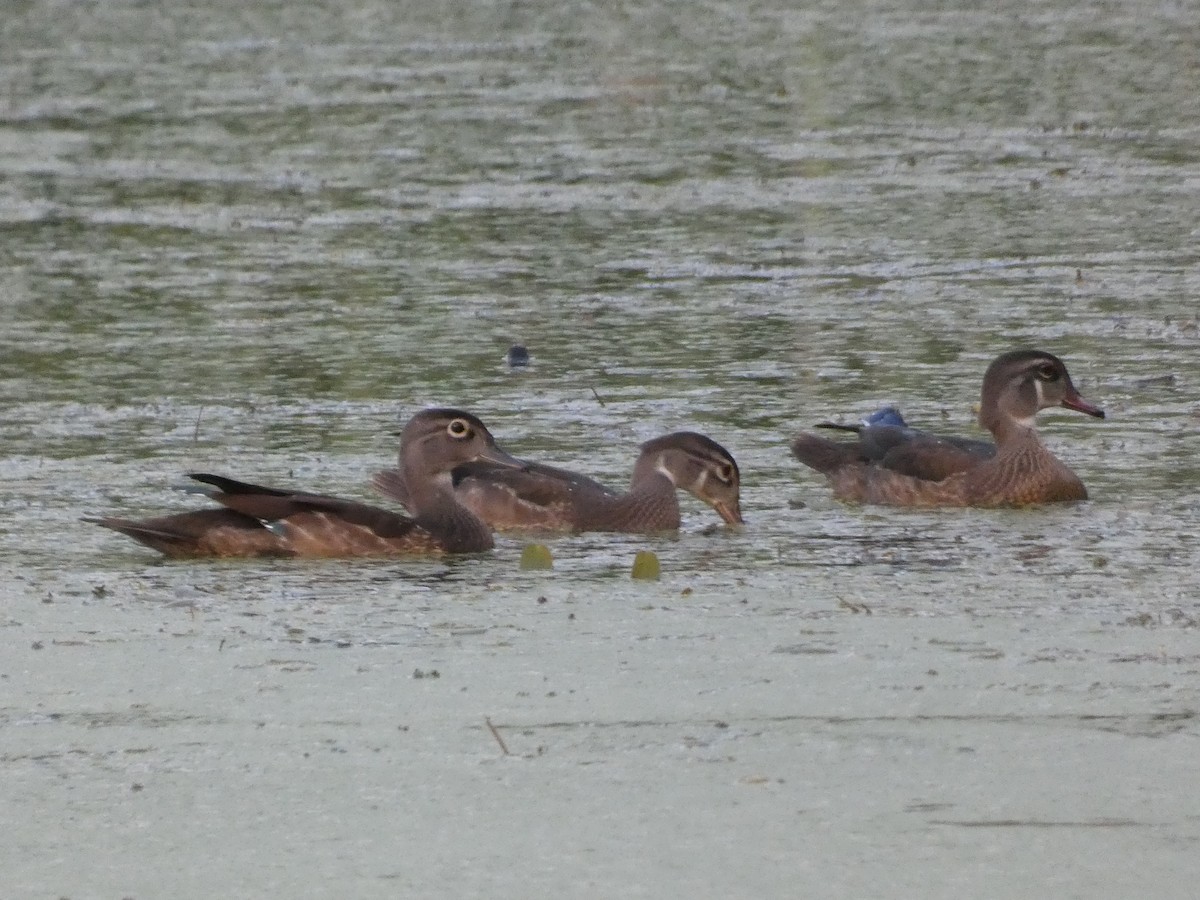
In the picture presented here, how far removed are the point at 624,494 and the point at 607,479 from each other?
0.53 m

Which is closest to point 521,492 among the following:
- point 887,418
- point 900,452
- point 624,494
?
point 624,494

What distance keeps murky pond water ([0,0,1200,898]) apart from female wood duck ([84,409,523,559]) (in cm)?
10

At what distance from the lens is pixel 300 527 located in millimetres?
7645

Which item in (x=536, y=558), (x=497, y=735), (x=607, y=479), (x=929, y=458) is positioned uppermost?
(x=929, y=458)

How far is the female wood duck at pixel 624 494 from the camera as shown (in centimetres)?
808

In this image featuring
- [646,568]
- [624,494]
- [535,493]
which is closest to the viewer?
[646,568]

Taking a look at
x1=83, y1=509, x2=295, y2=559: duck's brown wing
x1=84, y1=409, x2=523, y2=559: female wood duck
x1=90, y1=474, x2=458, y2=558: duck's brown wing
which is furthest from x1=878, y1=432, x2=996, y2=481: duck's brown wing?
x1=83, y1=509, x2=295, y2=559: duck's brown wing

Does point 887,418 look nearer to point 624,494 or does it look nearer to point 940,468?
point 940,468

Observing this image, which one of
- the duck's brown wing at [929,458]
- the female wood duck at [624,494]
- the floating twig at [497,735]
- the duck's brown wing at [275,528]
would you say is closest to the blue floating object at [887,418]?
the duck's brown wing at [929,458]

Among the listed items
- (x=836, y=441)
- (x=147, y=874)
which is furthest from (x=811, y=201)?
(x=147, y=874)

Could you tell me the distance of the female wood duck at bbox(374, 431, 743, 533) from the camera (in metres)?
8.08

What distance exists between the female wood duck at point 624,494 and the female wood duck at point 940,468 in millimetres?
532

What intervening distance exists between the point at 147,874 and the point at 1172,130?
13723mm

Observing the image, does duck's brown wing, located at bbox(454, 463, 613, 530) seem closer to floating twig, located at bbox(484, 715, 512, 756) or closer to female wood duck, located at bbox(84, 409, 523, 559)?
female wood duck, located at bbox(84, 409, 523, 559)
